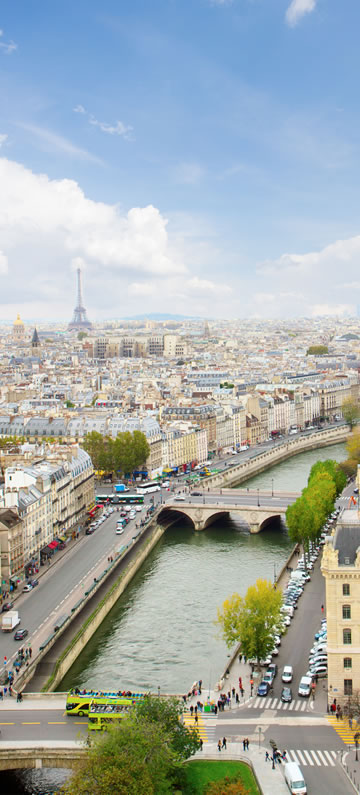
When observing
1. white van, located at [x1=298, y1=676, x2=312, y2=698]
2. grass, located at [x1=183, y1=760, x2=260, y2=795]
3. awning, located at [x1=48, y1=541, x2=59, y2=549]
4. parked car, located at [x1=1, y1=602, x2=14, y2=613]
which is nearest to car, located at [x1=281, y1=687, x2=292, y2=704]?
white van, located at [x1=298, y1=676, x2=312, y2=698]

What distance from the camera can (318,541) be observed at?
51188 mm

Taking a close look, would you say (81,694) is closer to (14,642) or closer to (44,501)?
(14,642)

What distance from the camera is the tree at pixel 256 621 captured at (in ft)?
112

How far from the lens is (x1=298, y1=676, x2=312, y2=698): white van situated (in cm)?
3151

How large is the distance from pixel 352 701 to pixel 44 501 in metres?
26.7

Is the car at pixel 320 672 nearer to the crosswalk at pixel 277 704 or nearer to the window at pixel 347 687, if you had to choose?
the crosswalk at pixel 277 704

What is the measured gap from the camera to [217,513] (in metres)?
64.0

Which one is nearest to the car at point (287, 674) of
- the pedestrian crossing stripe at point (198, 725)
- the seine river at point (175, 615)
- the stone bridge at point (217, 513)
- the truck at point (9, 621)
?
the seine river at point (175, 615)

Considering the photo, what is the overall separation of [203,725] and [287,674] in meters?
4.85

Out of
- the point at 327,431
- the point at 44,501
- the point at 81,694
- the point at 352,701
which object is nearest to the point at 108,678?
the point at 81,694

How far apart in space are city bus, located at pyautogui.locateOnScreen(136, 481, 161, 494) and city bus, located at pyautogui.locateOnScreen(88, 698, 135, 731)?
39771mm

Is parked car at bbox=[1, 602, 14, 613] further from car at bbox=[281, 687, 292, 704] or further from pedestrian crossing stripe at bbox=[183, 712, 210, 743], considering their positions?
car at bbox=[281, 687, 292, 704]

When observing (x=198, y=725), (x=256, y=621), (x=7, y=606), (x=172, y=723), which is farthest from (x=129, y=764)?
(x=7, y=606)

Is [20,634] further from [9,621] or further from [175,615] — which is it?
[175,615]
